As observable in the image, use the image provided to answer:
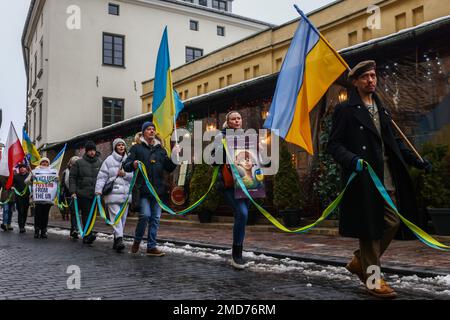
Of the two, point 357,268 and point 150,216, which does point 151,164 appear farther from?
point 357,268

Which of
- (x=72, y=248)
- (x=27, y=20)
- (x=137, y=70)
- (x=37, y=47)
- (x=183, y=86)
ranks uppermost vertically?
(x=27, y=20)

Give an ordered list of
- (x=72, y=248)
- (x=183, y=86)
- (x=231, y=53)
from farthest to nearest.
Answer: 1. (x=183, y=86)
2. (x=231, y=53)
3. (x=72, y=248)


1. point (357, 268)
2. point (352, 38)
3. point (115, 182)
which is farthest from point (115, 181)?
point (352, 38)

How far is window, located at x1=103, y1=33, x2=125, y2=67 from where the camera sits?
29.6 meters

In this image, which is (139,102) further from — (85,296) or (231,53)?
(85,296)

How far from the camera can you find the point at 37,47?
3234 centimetres

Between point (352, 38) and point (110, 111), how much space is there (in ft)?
62.7

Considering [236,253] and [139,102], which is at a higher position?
[139,102]

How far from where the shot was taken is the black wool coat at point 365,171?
4.57 meters

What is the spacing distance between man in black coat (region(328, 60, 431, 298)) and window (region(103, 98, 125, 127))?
84.9ft

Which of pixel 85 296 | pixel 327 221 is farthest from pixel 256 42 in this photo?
pixel 85 296

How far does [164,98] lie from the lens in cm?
915

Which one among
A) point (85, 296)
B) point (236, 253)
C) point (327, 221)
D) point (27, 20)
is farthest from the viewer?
point (27, 20)
